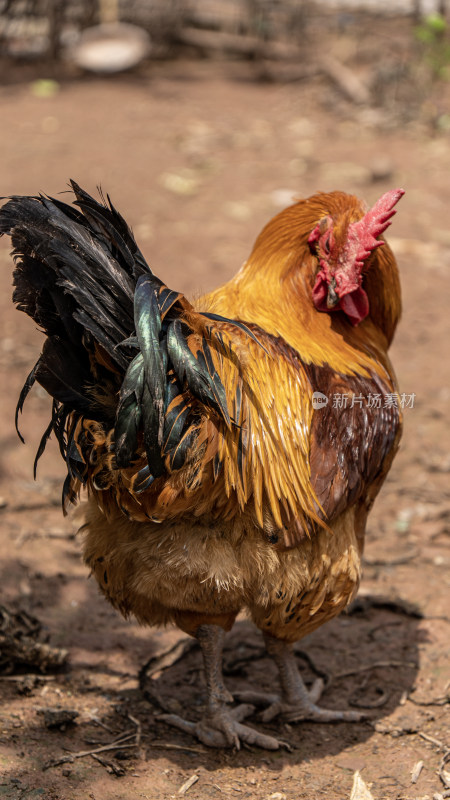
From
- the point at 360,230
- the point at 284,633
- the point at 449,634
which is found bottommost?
the point at 449,634

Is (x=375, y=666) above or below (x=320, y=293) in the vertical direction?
below

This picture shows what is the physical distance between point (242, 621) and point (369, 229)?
2488 mm

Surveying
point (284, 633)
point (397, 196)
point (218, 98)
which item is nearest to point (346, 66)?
point (218, 98)

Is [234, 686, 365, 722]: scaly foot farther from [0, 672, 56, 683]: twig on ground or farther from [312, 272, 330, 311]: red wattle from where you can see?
[312, 272, 330, 311]: red wattle

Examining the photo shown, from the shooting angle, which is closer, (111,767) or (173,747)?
(111,767)

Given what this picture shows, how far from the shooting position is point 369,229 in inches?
139

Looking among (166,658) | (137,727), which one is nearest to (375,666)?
(166,658)

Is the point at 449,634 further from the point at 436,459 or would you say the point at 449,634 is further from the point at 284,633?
the point at 436,459

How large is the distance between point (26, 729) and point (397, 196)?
2839mm

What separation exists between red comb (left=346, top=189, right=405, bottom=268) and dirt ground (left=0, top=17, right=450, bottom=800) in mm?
776

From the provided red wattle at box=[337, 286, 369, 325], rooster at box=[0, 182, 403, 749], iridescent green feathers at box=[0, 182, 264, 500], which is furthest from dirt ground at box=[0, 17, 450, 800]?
iridescent green feathers at box=[0, 182, 264, 500]

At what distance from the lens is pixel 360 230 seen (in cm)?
354

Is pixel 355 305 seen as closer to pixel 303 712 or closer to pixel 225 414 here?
pixel 225 414

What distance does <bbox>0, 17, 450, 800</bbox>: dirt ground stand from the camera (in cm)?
351
